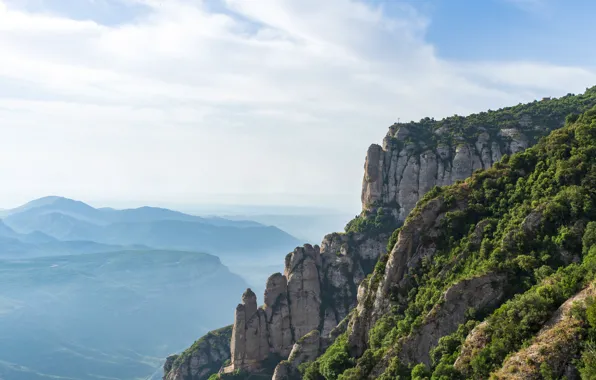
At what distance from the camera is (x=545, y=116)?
351ft

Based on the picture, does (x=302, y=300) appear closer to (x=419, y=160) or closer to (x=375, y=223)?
(x=375, y=223)

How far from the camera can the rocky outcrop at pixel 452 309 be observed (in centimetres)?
4409

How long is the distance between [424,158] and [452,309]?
2532 inches

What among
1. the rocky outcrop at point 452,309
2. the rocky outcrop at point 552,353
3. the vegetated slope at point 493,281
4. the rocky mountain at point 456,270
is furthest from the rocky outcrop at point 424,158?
the rocky outcrop at point 552,353

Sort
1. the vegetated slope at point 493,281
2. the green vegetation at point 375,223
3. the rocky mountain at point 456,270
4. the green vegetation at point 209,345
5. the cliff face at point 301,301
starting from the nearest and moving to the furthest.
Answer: the vegetated slope at point 493,281 → the rocky mountain at point 456,270 → the cliff face at point 301,301 → the green vegetation at point 375,223 → the green vegetation at point 209,345

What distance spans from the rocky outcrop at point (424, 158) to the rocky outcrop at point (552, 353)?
67.6m

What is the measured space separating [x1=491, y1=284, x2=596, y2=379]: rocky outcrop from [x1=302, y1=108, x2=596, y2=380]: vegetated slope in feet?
0.20

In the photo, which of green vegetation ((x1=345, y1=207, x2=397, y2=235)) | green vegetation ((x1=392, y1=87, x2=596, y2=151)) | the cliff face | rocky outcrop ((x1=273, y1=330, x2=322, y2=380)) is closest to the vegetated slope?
rocky outcrop ((x1=273, y1=330, x2=322, y2=380))

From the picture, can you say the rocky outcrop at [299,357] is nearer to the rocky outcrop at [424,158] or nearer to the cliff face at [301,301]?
the cliff face at [301,301]

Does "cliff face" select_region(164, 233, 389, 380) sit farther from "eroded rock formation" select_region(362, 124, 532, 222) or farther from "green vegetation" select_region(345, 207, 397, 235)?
"eroded rock formation" select_region(362, 124, 532, 222)

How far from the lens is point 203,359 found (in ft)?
366

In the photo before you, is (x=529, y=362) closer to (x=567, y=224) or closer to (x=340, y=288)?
(x=567, y=224)

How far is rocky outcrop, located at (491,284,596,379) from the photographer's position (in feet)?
104

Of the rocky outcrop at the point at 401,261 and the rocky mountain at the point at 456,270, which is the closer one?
the rocky mountain at the point at 456,270
